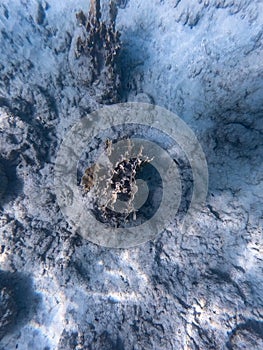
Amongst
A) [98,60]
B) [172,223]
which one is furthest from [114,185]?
[98,60]

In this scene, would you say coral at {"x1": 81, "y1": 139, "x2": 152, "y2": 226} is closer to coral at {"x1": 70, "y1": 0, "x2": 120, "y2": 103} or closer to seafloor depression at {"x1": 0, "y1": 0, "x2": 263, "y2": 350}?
seafloor depression at {"x1": 0, "y1": 0, "x2": 263, "y2": 350}

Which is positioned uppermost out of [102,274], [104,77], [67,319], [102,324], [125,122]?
[104,77]

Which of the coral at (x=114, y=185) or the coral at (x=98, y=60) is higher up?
the coral at (x=98, y=60)

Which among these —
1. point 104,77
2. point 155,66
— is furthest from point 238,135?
point 104,77

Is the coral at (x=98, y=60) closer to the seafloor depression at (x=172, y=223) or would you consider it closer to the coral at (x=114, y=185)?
the seafloor depression at (x=172, y=223)

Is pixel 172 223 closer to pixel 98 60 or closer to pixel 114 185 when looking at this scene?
pixel 114 185

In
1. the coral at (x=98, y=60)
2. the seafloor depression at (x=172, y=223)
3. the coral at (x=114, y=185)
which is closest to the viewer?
the seafloor depression at (x=172, y=223)

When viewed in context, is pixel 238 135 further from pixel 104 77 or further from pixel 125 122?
pixel 104 77

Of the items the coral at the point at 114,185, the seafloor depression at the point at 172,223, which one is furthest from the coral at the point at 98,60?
the coral at the point at 114,185
